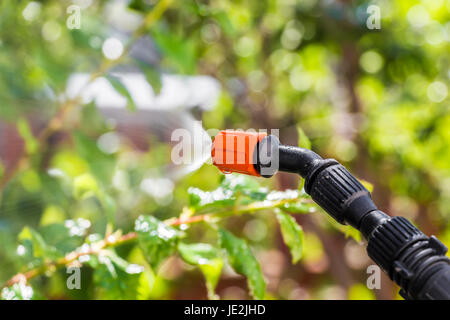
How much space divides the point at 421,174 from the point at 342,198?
129 cm

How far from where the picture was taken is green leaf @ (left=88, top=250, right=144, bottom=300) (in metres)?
0.49

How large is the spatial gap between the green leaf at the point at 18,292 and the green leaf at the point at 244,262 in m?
0.20

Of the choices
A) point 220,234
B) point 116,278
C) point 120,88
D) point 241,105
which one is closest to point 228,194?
point 220,234

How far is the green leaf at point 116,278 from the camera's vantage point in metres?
0.49

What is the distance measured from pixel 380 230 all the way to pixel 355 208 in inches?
1.0

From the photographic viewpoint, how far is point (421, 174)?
4.94 feet

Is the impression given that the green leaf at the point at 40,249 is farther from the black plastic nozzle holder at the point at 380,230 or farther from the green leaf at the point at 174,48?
the green leaf at the point at 174,48

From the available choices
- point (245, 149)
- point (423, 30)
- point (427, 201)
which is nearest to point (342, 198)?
point (245, 149)

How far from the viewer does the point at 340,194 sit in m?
0.34

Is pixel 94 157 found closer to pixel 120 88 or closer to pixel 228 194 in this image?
pixel 120 88

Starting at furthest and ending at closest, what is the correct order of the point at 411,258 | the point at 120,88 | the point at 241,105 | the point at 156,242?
the point at 241,105 → the point at 120,88 → the point at 156,242 → the point at 411,258

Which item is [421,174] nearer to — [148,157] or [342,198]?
[148,157]

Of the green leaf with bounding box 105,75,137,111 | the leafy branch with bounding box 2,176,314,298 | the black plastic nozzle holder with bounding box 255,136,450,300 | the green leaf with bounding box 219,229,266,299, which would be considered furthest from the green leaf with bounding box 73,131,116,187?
the black plastic nozzle holder with bounding box 255,136,450,300

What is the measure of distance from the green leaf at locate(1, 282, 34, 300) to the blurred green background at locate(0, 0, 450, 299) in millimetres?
313
